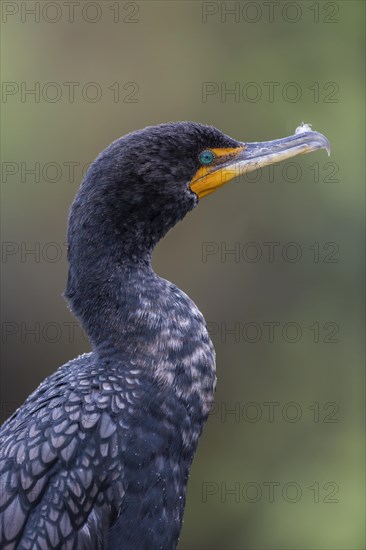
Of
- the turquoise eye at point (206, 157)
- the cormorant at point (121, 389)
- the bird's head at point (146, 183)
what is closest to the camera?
the cormorant at point (121, 389)

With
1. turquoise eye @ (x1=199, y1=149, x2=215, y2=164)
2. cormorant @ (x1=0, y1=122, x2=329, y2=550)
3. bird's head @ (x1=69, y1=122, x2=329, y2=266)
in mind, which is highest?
turquoise eye @ (x1=199, y1=149, x2=215, y2=164)

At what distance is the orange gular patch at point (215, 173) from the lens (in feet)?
10.4

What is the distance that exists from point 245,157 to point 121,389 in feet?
3.18

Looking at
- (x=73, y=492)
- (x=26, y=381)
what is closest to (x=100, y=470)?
(x=73, y=492)

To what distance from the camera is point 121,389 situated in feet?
9.57

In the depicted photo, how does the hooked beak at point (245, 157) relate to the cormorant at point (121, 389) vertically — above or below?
above

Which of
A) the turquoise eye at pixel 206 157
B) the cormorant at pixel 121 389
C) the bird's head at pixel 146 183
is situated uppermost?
the turquoise eye at pixel 206 157

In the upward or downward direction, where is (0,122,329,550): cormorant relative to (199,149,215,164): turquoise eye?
downward

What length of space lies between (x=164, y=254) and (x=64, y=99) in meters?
1.35

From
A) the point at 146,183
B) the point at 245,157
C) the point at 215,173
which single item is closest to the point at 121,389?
the point at 146,183

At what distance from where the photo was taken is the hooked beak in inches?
126

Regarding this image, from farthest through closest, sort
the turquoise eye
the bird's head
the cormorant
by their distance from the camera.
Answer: the turquoise eye → the bird's head → the cormorant

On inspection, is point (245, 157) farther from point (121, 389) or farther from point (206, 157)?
point (121, 389)

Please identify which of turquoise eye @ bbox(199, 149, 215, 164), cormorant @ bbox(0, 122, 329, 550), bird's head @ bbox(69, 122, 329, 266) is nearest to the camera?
cormorant @ bbox(0, 122, 329, 550)
